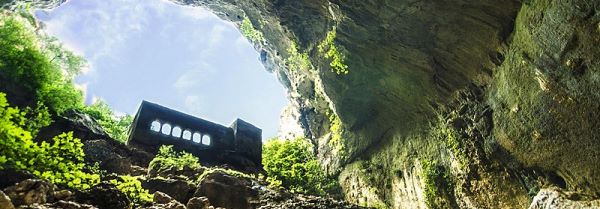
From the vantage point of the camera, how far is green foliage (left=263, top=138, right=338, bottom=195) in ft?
65.6

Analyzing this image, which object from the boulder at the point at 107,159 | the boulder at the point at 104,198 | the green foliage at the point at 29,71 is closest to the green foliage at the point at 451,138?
the boulder at the point at 104,198

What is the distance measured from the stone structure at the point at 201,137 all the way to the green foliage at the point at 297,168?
3.87 ft

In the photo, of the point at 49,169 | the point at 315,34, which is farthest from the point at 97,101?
the point at 49,169

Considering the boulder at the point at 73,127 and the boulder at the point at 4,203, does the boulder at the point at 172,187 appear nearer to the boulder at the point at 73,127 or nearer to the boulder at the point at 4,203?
the boulder at the point at 4,203

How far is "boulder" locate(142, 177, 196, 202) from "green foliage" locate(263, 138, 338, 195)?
6688 millimetres

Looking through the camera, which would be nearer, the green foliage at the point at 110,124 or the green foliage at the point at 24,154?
the green foliage at the point at 24,154

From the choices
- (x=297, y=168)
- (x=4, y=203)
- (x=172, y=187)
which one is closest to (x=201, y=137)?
(x=297, y=168)

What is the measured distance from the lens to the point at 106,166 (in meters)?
12.6

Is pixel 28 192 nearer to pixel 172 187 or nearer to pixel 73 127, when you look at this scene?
pixel 172 187

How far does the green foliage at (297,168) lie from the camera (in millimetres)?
19984

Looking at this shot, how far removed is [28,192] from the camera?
6324 millimetres

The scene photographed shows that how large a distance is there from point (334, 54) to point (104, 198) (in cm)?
1054

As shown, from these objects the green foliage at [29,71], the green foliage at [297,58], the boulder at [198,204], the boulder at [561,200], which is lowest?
the boulder at [561,200]

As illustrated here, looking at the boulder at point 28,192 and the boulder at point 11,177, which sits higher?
the boulder at point 11,177
